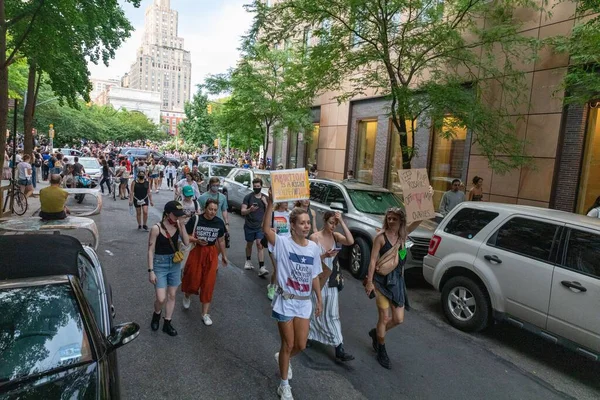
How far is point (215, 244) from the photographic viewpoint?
17.3ft

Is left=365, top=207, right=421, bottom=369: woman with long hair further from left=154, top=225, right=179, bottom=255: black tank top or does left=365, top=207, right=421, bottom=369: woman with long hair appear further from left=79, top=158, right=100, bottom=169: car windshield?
left=79, top=158, right=100, bottom=169: car windshield

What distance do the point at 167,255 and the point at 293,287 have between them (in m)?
1.94

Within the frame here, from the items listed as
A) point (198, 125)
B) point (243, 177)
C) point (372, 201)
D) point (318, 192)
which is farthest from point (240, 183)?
point (198, 125)

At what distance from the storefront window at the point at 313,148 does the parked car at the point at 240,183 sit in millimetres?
7445

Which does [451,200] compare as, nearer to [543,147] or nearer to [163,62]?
[543,147]

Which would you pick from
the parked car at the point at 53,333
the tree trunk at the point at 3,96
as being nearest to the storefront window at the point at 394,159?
the tree trunk at the point at 3,96

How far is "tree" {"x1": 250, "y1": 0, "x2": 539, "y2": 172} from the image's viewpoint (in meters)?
9.76

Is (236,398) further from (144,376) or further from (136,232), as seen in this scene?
(136,232)

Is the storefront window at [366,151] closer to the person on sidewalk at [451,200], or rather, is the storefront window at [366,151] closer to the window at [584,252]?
the person on sidewalk at [451,200]

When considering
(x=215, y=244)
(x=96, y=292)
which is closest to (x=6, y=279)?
(x=96, y=292)

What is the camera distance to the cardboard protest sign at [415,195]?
233 inches

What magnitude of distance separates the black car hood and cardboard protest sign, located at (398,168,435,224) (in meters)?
4.41

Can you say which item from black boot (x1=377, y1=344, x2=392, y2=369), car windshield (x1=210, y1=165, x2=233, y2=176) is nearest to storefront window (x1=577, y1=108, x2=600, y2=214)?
black boot (x1=377, y1=344, x2=392, y2=369)

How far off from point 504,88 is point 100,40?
15.2 meters
